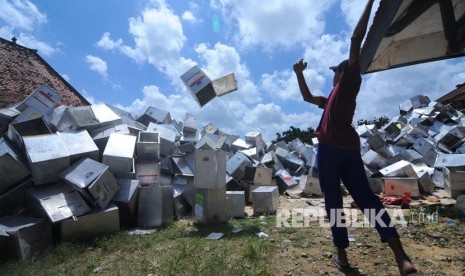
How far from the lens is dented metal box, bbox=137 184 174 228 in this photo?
4.26 metres

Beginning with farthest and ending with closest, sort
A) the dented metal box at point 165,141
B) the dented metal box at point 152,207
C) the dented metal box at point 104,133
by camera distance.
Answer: the dented metal box at point 165,141
the dented metal box at point 104,133
the dented metal box at point 152,207

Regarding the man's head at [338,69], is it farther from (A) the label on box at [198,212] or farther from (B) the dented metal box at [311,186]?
(B) the dented metal box at [311,186]

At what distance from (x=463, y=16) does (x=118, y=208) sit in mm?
4419

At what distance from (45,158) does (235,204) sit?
2.47 m

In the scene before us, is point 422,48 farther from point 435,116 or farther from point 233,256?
point 435,116

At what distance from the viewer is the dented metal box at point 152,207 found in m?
4.26

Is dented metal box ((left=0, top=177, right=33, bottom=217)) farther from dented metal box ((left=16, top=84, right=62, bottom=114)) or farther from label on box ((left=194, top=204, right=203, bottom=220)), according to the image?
label on box ((left=194, top=204, right=203, bottom=220))

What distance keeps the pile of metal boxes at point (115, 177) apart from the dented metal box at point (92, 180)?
12 mm

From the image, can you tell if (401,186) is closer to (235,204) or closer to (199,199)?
(235,204)

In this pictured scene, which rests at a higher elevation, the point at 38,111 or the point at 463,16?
the point at 463,16

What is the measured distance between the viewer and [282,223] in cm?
410

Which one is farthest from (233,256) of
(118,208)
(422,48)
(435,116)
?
(435,116)

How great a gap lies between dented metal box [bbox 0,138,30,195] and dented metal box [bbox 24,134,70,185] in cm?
12

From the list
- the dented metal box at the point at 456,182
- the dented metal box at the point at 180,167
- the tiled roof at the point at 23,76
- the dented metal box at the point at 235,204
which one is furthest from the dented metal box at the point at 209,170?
the tiled roof at the point at 23,76
